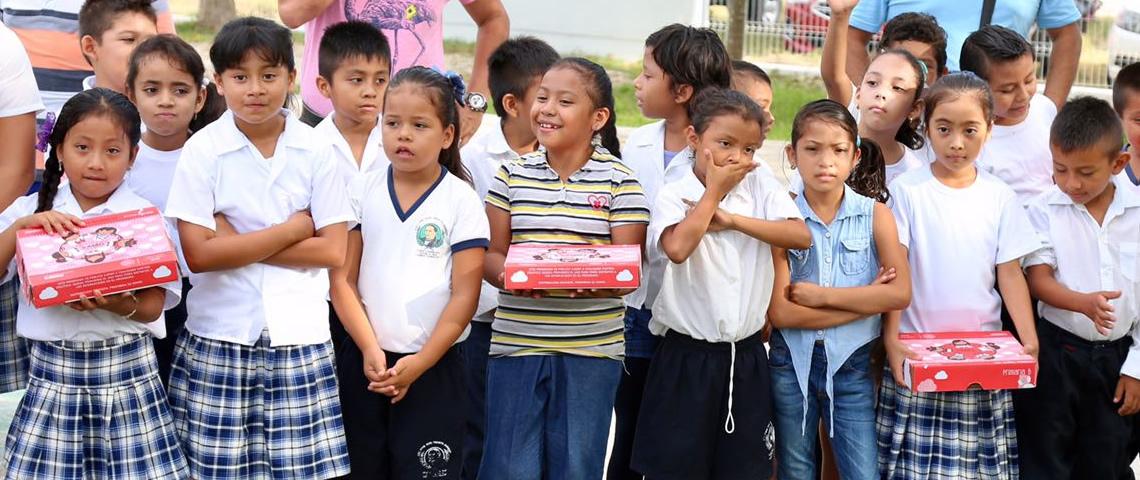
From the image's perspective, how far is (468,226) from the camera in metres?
3.60

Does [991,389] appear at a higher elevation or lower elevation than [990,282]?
lower

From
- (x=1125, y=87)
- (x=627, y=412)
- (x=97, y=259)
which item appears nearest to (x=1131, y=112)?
(x=1125, y=87)

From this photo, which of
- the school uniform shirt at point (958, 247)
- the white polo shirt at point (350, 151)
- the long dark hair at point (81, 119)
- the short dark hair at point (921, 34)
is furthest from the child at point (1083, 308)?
the long dark hair at point (81, 119)

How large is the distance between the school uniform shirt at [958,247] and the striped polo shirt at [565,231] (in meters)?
0.84

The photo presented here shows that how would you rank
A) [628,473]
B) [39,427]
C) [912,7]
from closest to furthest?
[39,427] → [628,473] → [912,7]

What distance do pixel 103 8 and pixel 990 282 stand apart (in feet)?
9.60

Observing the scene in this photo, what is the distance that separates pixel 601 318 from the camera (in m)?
3.72

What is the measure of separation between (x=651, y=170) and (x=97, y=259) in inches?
65.3

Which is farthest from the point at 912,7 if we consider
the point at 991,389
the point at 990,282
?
the point at 991,389

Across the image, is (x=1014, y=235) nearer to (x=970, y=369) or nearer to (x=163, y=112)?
(x=970, y=369)

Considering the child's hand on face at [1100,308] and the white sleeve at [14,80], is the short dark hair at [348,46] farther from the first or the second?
the child's hand on face at [1100,308]

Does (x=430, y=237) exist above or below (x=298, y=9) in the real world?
below

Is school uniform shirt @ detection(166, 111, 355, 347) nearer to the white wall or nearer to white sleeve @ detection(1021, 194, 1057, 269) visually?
white sleeve @ detection(1021, 194, 1057, 269)

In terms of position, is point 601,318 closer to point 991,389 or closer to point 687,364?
point 687,364
